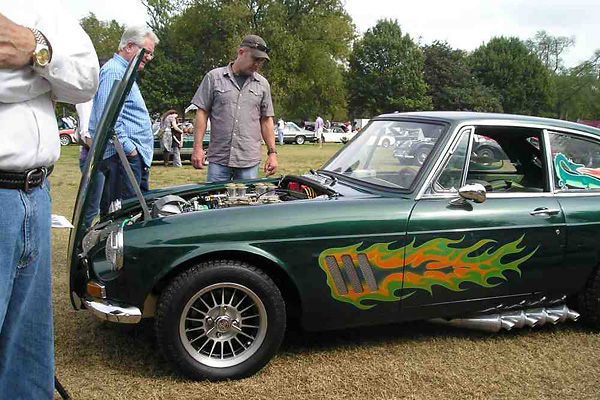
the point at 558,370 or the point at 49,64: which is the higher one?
the point at 49,64

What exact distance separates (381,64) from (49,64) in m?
59.2

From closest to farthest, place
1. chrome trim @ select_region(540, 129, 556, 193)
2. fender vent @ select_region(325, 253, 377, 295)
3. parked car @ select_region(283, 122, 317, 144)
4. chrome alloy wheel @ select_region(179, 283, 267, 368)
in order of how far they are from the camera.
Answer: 1. chrome alloy wheel @ select_region(179, 283, 267, 368)
2. fender vent @ select_region(325, 253, 377, 295)
3. chrome trim @ select_region(540, 129, 556, 193)
4. parked car @ select_region(283, 122, 317, 144)

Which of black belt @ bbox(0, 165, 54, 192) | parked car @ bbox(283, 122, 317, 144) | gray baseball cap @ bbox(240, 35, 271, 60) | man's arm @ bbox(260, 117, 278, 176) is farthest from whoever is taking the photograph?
parked car @ bbox(283, 122, 317, 144)

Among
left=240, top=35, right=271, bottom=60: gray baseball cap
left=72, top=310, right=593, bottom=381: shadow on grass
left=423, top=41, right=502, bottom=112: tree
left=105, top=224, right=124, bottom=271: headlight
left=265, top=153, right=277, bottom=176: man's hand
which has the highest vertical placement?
left=423, top=41, right=502, bottom=112: tree

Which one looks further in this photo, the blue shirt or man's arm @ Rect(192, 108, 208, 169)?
man's arm @ Rect(192, 108, 208, 169)

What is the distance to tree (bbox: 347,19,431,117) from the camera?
5609cm

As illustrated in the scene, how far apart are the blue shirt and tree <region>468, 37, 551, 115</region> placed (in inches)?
2470

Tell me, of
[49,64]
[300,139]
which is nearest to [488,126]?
[49,64]

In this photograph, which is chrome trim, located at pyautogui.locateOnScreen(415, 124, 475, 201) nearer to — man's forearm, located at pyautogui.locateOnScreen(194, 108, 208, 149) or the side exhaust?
the side exhaust

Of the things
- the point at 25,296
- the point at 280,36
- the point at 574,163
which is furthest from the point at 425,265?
the point at 280,36

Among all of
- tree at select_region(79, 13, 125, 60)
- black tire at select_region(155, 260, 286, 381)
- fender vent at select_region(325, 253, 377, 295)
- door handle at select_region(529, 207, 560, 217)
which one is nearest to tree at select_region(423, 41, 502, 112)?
tree at select_region(79, 13, 125, 60)

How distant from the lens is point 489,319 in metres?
3.46

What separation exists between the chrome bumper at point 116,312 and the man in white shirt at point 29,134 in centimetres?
84

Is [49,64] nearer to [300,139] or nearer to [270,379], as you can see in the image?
[270,379]
